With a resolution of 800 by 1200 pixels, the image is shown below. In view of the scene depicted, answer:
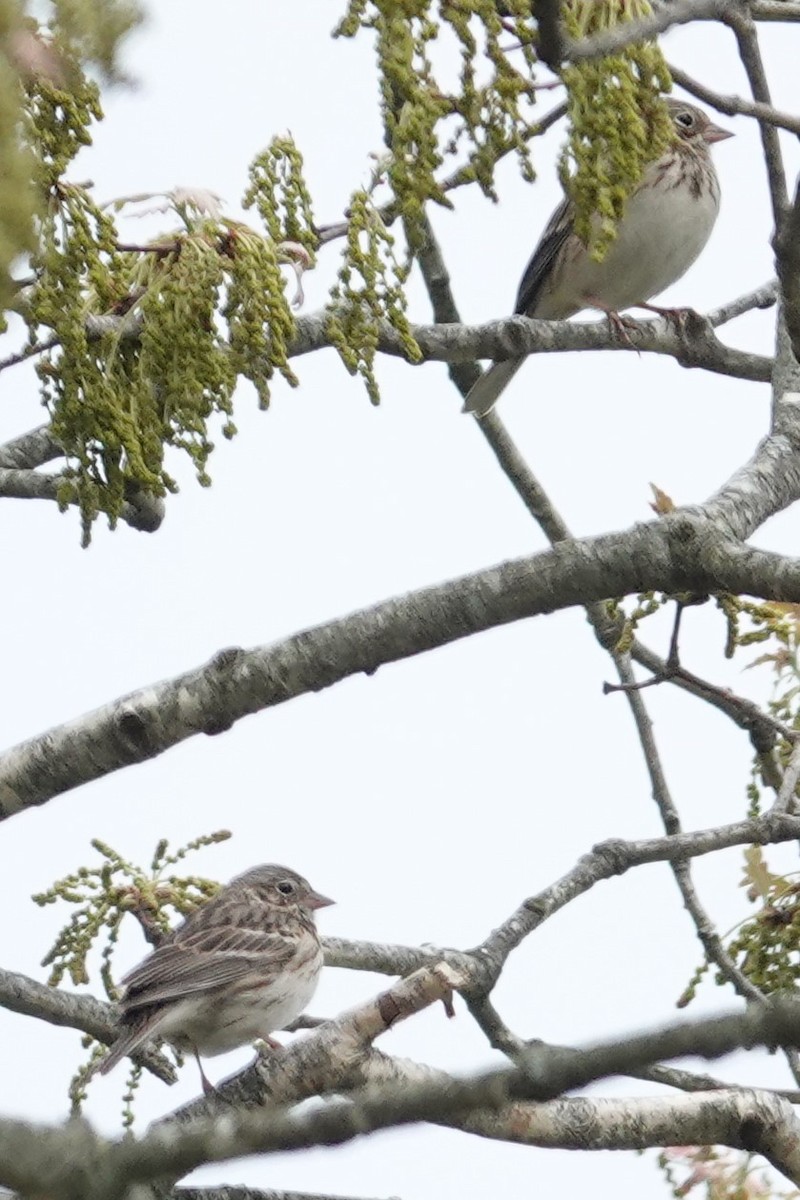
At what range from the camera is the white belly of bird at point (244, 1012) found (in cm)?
658

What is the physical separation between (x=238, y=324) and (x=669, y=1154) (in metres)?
2.63

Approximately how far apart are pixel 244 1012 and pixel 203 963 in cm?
24

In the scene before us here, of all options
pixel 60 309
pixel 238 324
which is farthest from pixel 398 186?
pixel 60 309

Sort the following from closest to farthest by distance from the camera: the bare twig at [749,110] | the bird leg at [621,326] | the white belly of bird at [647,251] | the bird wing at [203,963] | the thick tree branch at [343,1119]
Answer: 1. the thick tree branch at [343,1119]
2. the bare twig at [749,110]
3. the bird leg at [621,326]
4. the bird wing at [203,963]
5. the white belly of bird at [647,251]

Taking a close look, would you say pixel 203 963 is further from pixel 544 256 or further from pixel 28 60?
pixel 28 60

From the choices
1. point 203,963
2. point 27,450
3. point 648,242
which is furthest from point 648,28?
point 648,242

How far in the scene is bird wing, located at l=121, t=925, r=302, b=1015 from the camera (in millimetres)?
6043

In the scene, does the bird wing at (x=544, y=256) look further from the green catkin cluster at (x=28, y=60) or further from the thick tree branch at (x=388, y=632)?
the green catkin cluster at (x=28, y=60)

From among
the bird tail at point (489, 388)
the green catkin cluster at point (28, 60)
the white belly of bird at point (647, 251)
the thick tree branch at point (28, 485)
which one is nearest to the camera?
the green catkin cluster at point (28, 60)

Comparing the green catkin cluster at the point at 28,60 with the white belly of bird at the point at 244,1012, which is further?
the white belly of bird at the point at 244,1012

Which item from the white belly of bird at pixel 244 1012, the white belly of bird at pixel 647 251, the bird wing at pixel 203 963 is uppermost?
the white belly of bird at pixel 647 251

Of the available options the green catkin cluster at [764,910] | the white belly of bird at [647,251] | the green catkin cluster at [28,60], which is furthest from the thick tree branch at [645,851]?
the white belly of bird at [647,251]

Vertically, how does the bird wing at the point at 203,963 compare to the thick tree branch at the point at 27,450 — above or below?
below

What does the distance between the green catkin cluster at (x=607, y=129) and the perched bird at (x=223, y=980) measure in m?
3.20
